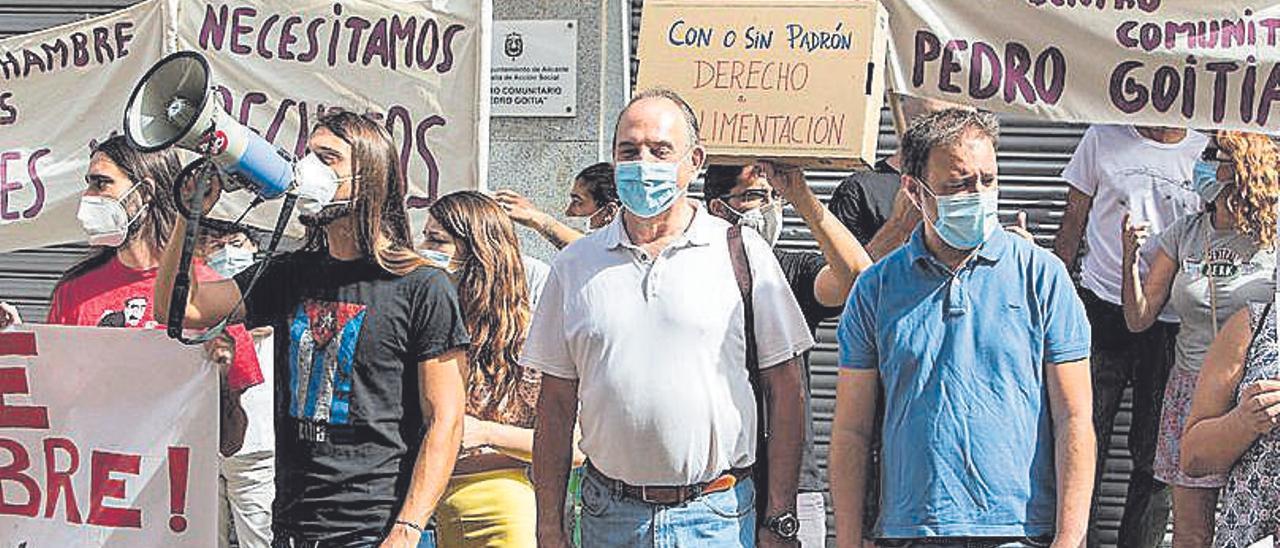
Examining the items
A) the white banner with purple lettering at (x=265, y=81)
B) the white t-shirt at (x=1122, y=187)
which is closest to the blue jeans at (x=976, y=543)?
the white t-shirt at (x=1122, y=187)

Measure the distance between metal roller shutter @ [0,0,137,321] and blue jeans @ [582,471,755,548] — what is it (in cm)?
481

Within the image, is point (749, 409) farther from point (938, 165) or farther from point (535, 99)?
point (535, 99)

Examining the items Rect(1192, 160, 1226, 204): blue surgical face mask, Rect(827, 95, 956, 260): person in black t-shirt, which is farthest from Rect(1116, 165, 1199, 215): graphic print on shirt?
Rect(827, 95, 956, 260): person in black t-shirt

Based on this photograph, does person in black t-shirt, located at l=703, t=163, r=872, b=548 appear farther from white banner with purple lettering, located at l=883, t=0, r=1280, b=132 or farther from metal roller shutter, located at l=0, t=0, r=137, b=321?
metal roller shutter, located at l=0, t=0, r=137, b=321

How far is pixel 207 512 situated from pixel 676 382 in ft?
4.85

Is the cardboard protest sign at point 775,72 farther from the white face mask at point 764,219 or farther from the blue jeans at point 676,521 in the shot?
the blue jeans at point 676,521

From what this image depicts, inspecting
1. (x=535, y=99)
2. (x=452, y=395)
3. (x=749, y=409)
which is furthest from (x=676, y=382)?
(x=535, y=99)

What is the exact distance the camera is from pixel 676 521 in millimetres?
4418

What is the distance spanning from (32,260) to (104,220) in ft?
11.9

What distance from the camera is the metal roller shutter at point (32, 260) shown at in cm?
852

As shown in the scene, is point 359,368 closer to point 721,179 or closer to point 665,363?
point 665,363

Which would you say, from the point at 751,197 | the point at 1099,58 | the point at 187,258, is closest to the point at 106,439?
the point at 187,258

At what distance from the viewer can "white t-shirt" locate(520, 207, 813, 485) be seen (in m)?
4.41

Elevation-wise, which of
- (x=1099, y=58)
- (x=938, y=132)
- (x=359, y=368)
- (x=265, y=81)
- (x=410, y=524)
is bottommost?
(x=410, y=524)
